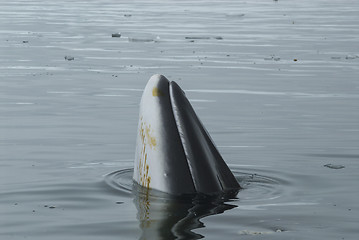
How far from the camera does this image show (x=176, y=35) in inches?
1439

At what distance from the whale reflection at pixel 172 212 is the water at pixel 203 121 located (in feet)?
0.06

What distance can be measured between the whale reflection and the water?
2 cm

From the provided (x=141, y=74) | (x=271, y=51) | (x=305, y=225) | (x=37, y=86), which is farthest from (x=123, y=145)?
(x=271, y=51)

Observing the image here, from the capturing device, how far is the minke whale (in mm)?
8922

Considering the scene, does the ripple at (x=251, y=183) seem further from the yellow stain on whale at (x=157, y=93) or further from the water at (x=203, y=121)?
the yellow stain on whale at (x=157, y=93)

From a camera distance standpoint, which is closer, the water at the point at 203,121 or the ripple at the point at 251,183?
the water at the point at 203,121

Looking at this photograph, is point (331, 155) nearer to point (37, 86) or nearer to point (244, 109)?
point (244, 109)

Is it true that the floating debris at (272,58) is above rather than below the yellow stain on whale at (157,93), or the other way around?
above

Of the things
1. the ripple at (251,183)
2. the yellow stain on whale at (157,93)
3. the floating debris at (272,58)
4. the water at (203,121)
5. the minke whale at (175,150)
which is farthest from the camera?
the floating debris at (272,58)

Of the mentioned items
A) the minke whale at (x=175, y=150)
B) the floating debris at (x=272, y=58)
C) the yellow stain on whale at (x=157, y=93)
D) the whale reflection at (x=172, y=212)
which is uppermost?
the floating debris at (x=272, y=58)

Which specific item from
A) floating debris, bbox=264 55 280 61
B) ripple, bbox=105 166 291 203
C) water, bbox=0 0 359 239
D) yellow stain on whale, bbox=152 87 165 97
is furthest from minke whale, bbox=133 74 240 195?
floating debris, bbox=264 55 280 61

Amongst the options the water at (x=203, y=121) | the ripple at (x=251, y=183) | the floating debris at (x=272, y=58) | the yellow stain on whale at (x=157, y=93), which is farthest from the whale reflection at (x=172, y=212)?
the floating debris at (x=272, y=58)

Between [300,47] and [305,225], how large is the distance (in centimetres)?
2303

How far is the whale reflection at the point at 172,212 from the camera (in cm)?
802
